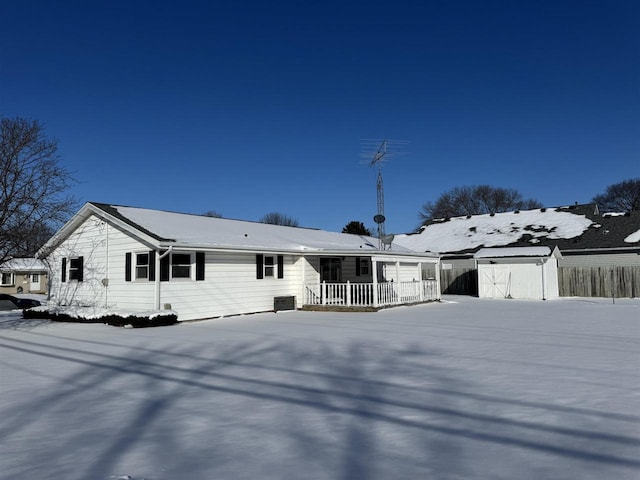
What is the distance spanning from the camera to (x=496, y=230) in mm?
33156

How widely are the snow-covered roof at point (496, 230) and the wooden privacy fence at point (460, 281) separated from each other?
2709mm

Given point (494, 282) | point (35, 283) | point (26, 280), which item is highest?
point (26, 280)

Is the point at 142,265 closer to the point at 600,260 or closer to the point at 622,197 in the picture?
the point at 600,260

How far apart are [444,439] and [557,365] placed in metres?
3.94

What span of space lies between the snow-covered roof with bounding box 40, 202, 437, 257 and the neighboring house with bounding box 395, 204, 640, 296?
9242mm

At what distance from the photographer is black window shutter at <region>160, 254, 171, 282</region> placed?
47.8 ft

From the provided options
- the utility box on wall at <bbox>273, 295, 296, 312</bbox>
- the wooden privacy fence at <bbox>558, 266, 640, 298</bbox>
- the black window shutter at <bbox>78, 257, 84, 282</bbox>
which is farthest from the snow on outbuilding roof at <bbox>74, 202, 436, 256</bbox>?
the wooden privacy fence at <bbox>558, 266, 640, 298</bbox>

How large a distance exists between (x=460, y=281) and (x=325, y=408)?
2578 centimetres

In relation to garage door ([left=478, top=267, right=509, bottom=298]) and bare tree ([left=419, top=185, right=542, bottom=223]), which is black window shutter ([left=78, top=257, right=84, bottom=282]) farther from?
bare tree ([left=419, top=185, right=542, bottom=223])

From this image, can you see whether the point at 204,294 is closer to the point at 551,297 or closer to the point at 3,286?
the point at 551,297

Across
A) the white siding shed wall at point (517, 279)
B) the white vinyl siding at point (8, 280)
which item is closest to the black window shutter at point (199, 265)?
the white siding shed wall at point (517, 279)

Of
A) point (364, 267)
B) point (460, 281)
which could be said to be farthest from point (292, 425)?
point (460, 281)

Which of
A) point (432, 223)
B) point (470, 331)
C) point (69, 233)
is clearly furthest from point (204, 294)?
point (432, 223)

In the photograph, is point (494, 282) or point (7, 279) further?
point (7, 279)
